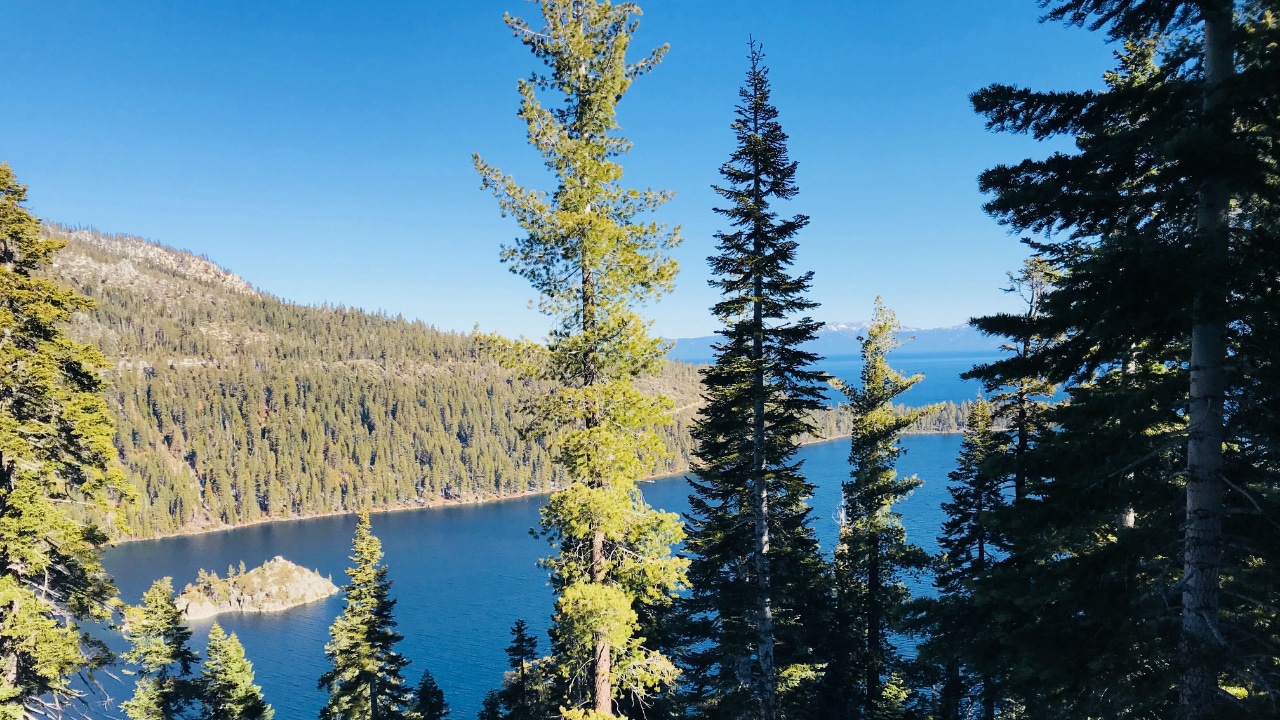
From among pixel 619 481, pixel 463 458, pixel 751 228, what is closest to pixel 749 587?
pixel 619 481

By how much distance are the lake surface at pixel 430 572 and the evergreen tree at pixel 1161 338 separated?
130 ft

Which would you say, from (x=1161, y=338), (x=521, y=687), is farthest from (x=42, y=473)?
(x=521, y=687)

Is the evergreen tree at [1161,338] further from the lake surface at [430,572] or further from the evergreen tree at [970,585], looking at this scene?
the lake surface at [430,572]

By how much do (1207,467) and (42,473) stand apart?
20.5 meters

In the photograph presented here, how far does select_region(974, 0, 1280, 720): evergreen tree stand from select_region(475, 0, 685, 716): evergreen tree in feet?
16.3

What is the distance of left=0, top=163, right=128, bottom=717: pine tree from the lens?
12883 millimetres

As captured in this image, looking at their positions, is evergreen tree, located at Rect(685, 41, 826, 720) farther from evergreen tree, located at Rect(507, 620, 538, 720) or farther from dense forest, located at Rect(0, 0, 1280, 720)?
evergreen tree, located at Rect(507, 620, 538, 720)

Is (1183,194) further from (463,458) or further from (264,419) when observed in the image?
(264,419)

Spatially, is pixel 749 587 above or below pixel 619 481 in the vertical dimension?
below

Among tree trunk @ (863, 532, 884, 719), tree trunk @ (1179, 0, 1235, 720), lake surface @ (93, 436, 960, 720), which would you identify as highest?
tree trunk @ (1179, 0, 1235, 720)

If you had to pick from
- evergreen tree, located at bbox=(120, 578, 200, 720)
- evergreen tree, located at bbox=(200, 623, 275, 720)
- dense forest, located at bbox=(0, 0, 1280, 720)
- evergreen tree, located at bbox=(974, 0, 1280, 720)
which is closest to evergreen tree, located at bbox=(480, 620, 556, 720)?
evergreen tree, located at bbox=(200, 623, 275, 720)

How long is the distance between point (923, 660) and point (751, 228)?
385 inches

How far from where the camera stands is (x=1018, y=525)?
22.6 feet

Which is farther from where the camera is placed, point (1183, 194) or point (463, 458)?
point (463, 458)
